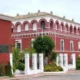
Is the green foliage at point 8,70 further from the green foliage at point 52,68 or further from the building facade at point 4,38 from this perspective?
the green foliage at point 52,68

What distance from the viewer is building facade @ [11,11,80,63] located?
140ft

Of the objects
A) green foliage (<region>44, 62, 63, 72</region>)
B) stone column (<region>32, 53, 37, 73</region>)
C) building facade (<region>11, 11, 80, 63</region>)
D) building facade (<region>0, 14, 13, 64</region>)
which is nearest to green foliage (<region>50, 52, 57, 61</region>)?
green foliage (<region>44, 62, 63, 72</region>)

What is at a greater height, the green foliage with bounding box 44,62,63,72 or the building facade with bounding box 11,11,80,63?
the building facade with bounding box 11,11,80,63

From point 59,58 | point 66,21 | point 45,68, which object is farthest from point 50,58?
point 66,21

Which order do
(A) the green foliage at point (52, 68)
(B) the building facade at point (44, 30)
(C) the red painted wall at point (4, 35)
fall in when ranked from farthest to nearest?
(B) the building facade at point (44, 30) → (A) the green foliage at point (52, 68) → (C) the red painted wall at point (4, 35)

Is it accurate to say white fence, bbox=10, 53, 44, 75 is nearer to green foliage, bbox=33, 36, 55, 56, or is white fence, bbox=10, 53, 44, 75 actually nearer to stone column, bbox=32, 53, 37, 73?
stone column, bbox=32, 53, 37, 73

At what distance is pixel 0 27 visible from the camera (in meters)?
25.1

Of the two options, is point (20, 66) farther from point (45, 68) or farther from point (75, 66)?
point (75, 66)

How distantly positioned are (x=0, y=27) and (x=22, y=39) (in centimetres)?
2018

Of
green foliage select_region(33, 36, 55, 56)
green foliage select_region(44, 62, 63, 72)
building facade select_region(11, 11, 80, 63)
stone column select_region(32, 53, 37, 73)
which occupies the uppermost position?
building facade select_region(11, 11, 80, 63)

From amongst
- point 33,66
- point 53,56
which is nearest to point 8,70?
point 33,66

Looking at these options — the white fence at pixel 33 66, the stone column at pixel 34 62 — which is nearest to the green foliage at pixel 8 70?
the white fence at pixel 33 66

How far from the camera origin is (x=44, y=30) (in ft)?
139

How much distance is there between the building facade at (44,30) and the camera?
42562 mm
